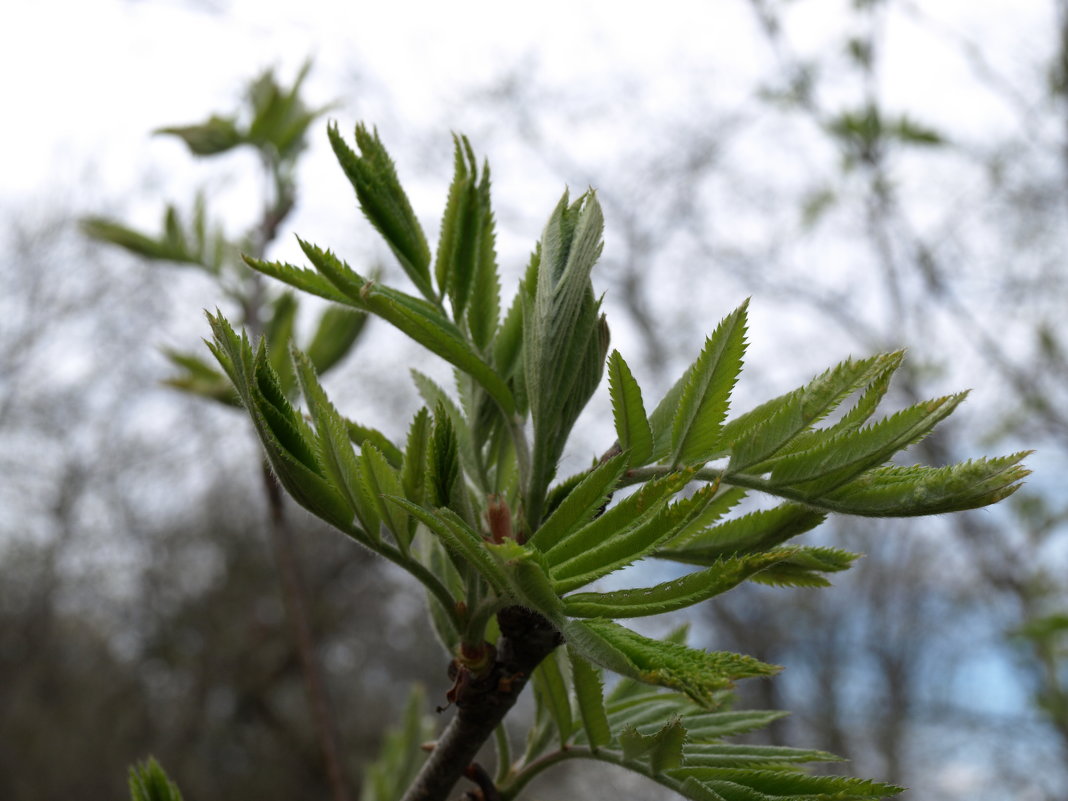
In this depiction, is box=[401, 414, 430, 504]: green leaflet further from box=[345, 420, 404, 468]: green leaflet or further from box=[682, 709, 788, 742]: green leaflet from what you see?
box=[682, 709, 788, 742]: green leaflet

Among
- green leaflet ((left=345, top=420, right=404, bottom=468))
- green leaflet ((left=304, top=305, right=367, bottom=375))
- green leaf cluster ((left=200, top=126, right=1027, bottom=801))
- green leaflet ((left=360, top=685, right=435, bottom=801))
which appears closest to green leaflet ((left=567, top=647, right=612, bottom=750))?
green leaf cluster ((left=200, top=126, right=1027, bottom=801))

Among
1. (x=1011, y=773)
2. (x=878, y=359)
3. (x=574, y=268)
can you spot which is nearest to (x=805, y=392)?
(x=878, y=359)

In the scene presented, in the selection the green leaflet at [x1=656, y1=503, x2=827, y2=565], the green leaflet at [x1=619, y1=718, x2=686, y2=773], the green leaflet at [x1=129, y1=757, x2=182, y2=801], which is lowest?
the green leaflet at [x1=129, y1=757, x2=182, y2=801]

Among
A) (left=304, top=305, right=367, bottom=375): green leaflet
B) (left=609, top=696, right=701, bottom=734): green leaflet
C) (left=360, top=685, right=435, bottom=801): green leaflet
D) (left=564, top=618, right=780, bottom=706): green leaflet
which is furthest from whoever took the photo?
(left=304, top=305, right=367, bottom=375): green leaflet

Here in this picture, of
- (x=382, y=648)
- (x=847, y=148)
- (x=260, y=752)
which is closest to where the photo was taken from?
(x=847, y=148)

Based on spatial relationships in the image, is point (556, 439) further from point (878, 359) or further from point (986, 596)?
point (986, 596)

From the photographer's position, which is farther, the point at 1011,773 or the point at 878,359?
the point at 1011,773

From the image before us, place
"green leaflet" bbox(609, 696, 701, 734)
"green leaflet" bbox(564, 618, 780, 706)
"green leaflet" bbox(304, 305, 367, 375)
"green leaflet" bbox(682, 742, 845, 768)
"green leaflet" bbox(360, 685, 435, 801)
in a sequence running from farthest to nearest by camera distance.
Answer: "green leaflet" bbox(304, 305, 367, 375) < "green leaflet" bbox(360, 685, 435, 801) < "green leaflet" bbox(609, 696, 701, 734) < "green leaflet" bbox(682, 742, 845, 768) < "green leaflet" bbox(564, 618, 780, 706)

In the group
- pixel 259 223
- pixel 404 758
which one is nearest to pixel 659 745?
pixel 404 758
